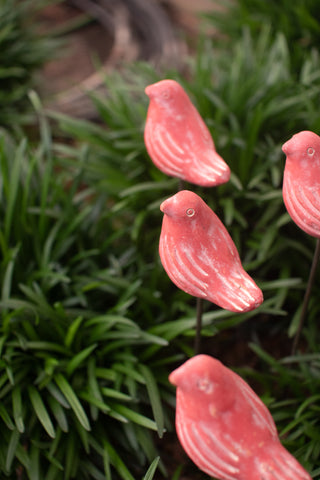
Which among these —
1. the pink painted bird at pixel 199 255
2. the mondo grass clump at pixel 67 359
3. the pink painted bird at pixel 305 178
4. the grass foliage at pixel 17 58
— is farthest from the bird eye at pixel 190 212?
the grass foliage at pixel 17 58

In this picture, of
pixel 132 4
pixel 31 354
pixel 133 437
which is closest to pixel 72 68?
pixel 132 4

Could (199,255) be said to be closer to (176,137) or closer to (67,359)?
(176,137)

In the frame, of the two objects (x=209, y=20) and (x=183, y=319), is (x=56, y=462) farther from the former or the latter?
(x=209, y=20)

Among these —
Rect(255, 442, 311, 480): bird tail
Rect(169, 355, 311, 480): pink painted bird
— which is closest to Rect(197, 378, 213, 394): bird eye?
Rect(169, 355, 311, 480): pink painted bird

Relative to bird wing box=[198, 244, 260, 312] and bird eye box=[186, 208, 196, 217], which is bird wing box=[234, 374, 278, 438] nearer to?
bird wing box=[198, 244, 260, 312]

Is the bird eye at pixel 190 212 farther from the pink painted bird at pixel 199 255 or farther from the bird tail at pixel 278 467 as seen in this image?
the bird tail at pixel 278 467

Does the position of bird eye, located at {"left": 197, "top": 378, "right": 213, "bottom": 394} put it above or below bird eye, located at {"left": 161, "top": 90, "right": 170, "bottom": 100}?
below
